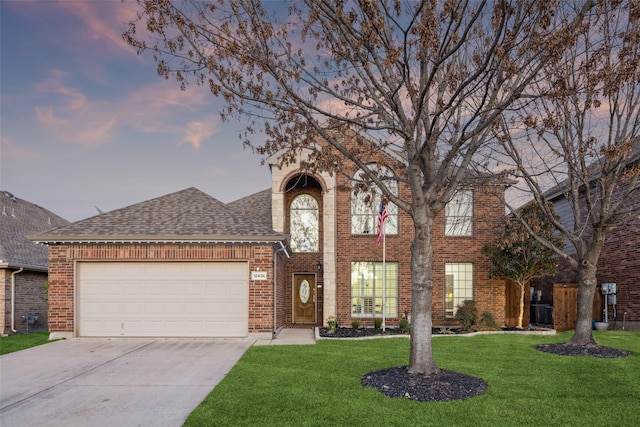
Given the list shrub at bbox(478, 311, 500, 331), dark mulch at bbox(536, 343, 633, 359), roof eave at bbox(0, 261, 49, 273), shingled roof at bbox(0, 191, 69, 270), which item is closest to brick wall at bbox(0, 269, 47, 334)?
roof eave at bbox(0, 261, 49, 273)

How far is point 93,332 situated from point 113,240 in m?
2.86

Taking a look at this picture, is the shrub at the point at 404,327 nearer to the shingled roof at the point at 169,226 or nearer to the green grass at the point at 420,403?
the green grass at the point at 420,403

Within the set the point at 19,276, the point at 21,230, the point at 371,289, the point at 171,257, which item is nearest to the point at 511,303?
the point at 371,289

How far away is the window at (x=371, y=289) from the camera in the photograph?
18.8 meters

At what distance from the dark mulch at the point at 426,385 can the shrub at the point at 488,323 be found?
876 centimetres

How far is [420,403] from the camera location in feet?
24.0

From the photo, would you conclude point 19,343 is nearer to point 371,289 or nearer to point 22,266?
point 22,266

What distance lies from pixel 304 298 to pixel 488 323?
689 cm

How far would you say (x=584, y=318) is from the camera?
1273cm

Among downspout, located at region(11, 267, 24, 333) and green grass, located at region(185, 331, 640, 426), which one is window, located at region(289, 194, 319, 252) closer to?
green grass, located at region(185, 331, 640, 426)

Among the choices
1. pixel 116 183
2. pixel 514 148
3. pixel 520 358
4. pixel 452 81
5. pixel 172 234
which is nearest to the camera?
pixel 452 81

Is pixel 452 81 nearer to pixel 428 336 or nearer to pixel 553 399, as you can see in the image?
pixel 428 336

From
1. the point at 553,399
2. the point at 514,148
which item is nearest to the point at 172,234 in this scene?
the point at 514,148

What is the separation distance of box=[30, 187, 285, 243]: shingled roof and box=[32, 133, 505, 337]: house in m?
0.03
